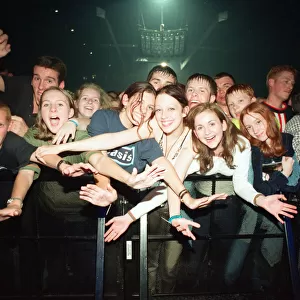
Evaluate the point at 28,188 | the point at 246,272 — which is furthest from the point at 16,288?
the point at 246,272

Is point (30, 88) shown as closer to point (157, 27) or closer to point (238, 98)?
point (238, 98)

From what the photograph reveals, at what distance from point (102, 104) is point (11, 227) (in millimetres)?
1643

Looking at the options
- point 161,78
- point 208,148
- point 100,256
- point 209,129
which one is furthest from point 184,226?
point 161,78

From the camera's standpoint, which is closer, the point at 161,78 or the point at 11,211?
the point at 11,211

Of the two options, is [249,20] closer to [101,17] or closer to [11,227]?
[101,17]

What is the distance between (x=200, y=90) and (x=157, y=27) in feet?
21.1

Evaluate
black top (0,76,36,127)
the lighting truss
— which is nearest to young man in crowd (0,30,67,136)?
black top (0,76,36,127)

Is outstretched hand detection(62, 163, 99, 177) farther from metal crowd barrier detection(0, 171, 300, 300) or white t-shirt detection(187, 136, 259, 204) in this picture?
white t-shirt detection(187, 136, 259, 204)

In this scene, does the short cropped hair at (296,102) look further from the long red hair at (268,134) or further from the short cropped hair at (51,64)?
the short cropped hair at (51,64)

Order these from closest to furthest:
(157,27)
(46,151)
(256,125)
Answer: (46,151) < (256,125) < (157,27)

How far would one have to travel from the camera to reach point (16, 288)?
6.30 feet

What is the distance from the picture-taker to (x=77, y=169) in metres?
1.73

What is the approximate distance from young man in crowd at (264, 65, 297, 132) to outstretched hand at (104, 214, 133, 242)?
2.20 metres

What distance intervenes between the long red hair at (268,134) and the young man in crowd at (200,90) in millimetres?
427
